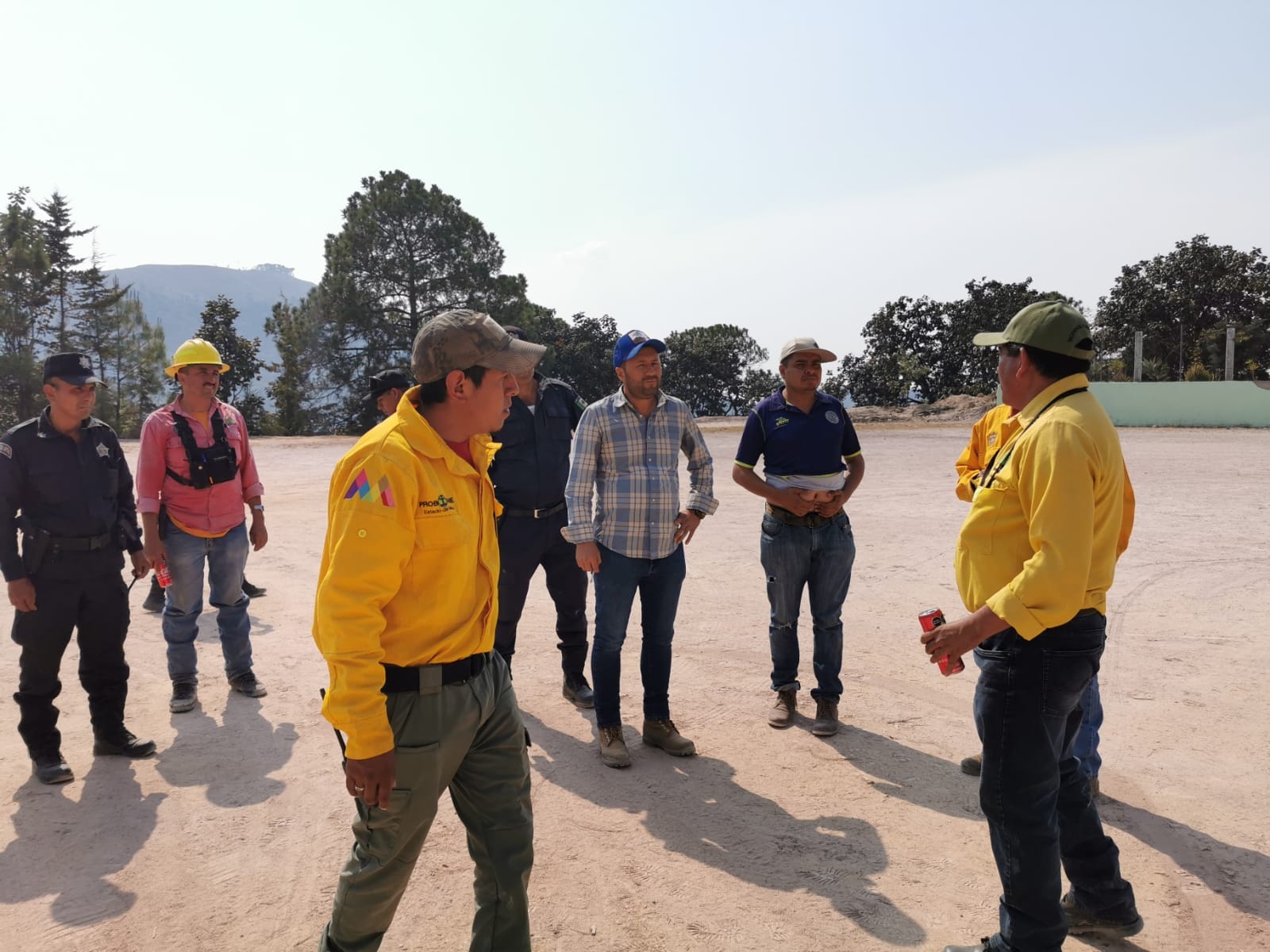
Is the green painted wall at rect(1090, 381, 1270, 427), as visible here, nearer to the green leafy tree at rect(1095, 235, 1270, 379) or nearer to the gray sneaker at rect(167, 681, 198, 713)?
the green leafy tree at rect(1095, 235, 1270, 379)

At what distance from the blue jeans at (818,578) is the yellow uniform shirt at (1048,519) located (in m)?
2.10

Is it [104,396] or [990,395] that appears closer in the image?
[990,395]

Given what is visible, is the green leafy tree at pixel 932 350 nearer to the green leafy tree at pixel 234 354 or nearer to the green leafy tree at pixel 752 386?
the green leafy tree at pixel 752 386

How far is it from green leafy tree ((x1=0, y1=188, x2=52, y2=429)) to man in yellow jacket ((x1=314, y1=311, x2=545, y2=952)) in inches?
1786

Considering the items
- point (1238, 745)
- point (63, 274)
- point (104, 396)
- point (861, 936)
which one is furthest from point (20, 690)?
point (63, 274)

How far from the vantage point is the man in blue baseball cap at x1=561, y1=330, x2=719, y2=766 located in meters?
4.75

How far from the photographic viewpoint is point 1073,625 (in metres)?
2.76

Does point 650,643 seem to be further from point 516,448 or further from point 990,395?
point 990,395

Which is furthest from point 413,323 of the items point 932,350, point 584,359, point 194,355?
point 194,355

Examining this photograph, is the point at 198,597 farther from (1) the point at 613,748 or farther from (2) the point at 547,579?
(1) the point at 613,748

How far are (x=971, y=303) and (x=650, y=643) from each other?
157 ft

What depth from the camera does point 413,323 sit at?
42.1 meters

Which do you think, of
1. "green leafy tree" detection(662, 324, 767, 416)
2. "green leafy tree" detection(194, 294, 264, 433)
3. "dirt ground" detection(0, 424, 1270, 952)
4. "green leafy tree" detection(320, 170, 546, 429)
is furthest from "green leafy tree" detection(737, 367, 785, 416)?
"dirt ground" detection(0, 424, 1270, 952)

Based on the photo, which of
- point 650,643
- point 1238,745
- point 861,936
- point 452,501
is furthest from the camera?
point 650,643
